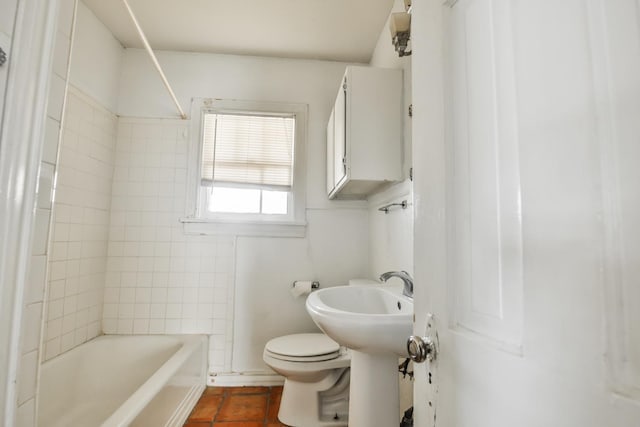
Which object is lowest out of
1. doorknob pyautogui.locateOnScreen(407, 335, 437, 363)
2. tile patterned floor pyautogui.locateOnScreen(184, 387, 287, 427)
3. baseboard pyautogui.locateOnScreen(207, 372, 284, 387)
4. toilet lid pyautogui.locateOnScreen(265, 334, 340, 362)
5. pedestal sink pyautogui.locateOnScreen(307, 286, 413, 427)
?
tile patterned floor pyautogui.locateOnScreen(184, 387, 287, 427)

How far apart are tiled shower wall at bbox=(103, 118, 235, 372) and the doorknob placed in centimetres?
176

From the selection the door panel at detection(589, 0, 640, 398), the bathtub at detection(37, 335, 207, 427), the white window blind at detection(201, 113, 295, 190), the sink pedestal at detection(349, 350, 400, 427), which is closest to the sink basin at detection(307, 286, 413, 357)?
the sink pedestal at detection(349, 350, 400, 427)

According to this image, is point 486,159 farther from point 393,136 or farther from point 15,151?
point 393,136

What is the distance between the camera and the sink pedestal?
44.2 inches

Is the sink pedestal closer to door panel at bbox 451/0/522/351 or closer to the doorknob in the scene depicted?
Answer: the doorknob

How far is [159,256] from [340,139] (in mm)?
1528

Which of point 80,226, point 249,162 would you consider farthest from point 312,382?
point 80,226

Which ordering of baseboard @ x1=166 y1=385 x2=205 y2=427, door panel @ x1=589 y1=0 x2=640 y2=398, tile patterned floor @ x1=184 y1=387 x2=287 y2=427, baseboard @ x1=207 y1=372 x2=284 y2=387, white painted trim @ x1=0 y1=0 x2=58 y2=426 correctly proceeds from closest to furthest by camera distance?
door panel @ x1=589 y1=0 x2=640 y2=398 → white painted trim @ x1=0 y1=0 x2=58 y2=426 → baseboard @ x1=166 y1=385 x2=205 y2=427 → tile patterned floor @ x1=184 y1=387 x2=287 y2=427 → baseboard @ x1=207 y1=372 x2=284 y2=387

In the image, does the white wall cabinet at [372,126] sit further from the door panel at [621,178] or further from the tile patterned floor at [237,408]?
the tile patterned floor at [237,408]

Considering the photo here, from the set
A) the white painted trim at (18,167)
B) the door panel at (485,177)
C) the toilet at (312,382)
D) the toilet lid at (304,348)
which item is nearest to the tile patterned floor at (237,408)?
the toilet at (312,382)

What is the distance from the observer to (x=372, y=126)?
1.54 metres

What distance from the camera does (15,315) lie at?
52 centimetres

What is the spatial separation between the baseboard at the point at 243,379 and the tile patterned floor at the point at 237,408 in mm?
29

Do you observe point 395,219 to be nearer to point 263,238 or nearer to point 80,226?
point 263,238
